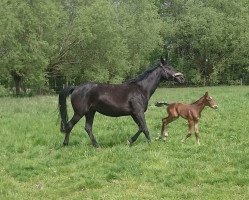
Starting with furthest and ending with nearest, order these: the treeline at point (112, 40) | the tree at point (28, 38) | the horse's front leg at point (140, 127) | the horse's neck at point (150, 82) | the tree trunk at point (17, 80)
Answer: the tree trunk at point (17, 80) → the treeline at point (112, 40) → the tree at point (28, 38) → the horse's neck at point (150, 82) → the horse's front leg at point (140, 127)

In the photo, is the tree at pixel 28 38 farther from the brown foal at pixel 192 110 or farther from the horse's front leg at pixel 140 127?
the brown foal at pixel 192 110

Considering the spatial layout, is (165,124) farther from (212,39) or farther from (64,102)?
(212,39)

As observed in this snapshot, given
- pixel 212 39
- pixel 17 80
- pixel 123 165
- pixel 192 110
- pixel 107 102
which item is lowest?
pixel 17 80

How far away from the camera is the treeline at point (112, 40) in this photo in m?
44.6

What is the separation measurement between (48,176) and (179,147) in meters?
3.77

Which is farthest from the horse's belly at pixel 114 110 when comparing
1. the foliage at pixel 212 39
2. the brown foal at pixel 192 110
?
the foliage at pixel 212 39

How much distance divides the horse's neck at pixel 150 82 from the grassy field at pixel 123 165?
1.55 meters

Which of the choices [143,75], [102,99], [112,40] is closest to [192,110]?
[143,75]

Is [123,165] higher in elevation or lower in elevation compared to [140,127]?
lower

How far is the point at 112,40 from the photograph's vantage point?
168 ft

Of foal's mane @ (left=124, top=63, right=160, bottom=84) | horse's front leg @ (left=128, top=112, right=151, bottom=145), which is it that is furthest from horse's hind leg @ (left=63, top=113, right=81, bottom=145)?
foal's mane @ (left=124, top=63, right=160, bottom=84)

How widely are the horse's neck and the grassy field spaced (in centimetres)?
155

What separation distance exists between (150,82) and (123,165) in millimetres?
4033

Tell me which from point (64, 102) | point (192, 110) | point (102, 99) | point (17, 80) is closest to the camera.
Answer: point (192, 110)
